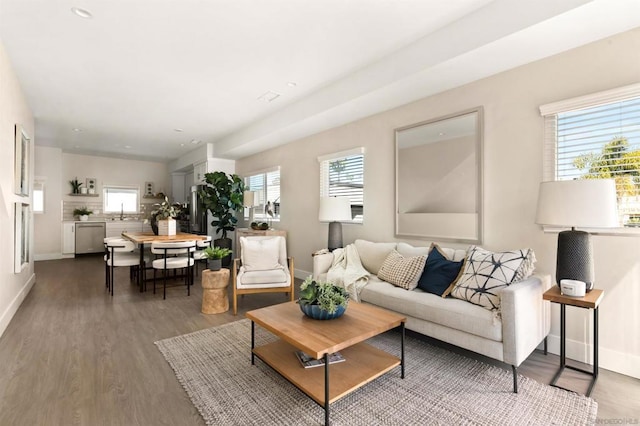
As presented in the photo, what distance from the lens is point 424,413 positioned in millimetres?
1807

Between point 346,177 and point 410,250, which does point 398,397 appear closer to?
point 410,250

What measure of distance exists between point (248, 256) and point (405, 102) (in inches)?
105

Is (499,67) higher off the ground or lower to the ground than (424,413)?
higher

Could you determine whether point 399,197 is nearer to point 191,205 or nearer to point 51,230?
point 191,205

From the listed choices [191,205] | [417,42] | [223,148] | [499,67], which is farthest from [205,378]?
[191,205]

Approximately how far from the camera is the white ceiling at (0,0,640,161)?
2361 mm

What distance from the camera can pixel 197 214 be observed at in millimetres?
7691

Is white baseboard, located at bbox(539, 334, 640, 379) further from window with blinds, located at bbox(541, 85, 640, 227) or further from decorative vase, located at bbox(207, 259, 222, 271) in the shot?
decorative vase, located at bbox(207, 259, 222, 271)

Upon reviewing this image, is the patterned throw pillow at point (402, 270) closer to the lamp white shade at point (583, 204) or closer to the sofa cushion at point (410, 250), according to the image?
the sofa cushion at point (410, 250)

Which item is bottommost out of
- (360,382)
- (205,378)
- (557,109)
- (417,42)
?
(205,378)

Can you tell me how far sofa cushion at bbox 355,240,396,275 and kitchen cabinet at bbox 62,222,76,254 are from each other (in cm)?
789

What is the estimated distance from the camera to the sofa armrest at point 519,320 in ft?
6.71

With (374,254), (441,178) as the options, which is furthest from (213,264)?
(441,178)

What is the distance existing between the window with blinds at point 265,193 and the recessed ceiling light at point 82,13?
365cm
